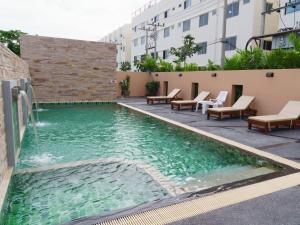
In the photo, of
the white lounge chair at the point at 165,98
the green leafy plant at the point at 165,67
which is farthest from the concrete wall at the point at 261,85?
the green leafy plant at the point at 165,67

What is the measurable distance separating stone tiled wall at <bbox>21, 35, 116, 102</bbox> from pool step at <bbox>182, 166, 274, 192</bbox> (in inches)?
628

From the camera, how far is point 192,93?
17750 mm

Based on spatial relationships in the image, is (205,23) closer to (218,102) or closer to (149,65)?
(149,65)

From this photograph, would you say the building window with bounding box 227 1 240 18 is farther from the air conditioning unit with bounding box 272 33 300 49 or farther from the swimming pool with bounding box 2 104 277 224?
the swimming pool with bounding box 2 104 277 224

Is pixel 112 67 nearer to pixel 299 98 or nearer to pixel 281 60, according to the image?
pixel 281 60

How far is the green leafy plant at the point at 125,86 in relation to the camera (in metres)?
23.0

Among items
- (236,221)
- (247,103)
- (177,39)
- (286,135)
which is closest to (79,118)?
(247,103)

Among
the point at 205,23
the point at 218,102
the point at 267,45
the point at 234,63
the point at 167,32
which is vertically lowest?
the point at 218,102

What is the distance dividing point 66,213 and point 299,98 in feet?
31.4

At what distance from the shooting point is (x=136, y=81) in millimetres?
23750

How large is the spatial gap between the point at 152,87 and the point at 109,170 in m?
17.2

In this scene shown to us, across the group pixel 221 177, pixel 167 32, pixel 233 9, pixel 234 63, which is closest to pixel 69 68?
pixel 234 63

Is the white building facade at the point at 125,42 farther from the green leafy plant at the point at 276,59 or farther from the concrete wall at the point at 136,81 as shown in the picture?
the green leafy plant at the point at 276,59

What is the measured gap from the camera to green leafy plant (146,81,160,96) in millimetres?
22703
